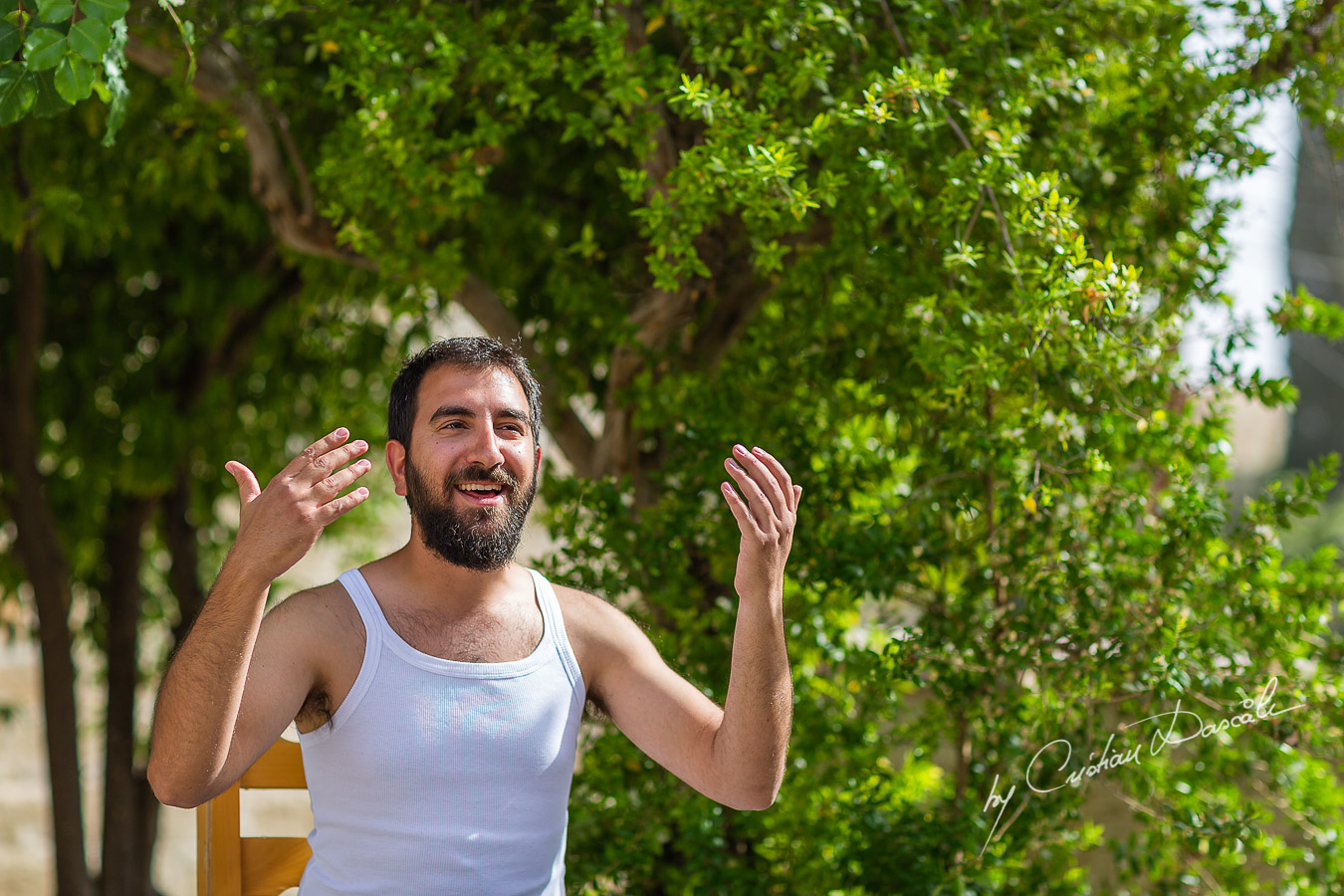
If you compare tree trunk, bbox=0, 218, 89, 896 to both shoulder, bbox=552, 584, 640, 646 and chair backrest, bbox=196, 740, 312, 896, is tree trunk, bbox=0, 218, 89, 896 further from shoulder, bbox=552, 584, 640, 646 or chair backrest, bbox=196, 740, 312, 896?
shoulder, bbox=552, 584, 640, 646

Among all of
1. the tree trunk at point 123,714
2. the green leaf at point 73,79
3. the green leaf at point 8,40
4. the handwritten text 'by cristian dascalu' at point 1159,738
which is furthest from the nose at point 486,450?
the tree trunk at point 123,714

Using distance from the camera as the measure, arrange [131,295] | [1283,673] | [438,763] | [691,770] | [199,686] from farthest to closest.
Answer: [131,295] < [1283,673] < [691,770] < [438,763] < [199,686]

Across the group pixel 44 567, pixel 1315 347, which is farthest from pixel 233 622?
pixel 1315 347

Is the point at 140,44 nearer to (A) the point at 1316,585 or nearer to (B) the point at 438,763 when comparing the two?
(B) the point at 438,763

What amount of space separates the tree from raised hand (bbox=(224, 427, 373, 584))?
3.07 feet

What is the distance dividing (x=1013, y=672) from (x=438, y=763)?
51.4 inches

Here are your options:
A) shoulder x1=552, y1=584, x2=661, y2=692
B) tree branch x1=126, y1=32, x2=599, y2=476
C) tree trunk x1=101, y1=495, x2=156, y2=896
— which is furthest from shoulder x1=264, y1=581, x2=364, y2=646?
tree trunk x1=101, y1=495, x2=156, y2=896

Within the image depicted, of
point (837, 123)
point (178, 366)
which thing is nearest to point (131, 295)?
point (178, 366)

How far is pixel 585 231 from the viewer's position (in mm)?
2482

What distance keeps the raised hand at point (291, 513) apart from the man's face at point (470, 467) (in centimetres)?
31

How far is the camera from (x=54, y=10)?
4.99ft

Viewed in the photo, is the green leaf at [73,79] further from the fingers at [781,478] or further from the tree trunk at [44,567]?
the tree trunk at [44,567]

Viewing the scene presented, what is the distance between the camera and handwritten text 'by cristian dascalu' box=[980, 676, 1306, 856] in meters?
2.25

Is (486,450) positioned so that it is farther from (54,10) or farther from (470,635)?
(54,10)
